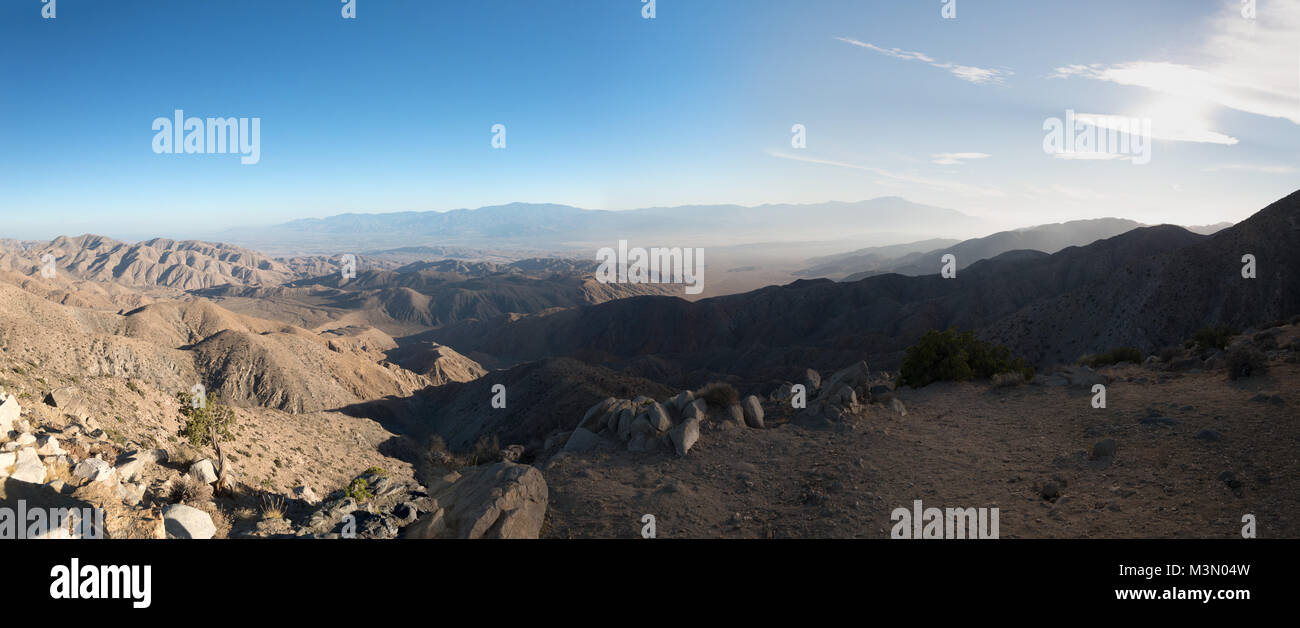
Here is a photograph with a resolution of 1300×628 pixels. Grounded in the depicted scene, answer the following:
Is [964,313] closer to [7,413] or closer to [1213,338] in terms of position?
[1213,338]

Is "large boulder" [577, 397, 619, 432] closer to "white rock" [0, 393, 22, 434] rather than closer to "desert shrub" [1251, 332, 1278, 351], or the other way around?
"white rock" [0, 393, 22, 434]

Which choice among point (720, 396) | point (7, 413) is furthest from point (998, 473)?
point (7, 413)

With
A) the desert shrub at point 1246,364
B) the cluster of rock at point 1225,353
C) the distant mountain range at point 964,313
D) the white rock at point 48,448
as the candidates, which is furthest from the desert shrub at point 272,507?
the distant mountain range at point 964,313

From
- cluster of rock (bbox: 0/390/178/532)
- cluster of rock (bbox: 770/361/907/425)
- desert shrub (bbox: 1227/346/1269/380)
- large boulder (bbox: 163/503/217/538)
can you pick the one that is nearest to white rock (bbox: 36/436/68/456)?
cluster of rock (bbox: 0/390/178/532)

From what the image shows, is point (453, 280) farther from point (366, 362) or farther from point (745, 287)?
point (366, 362)
